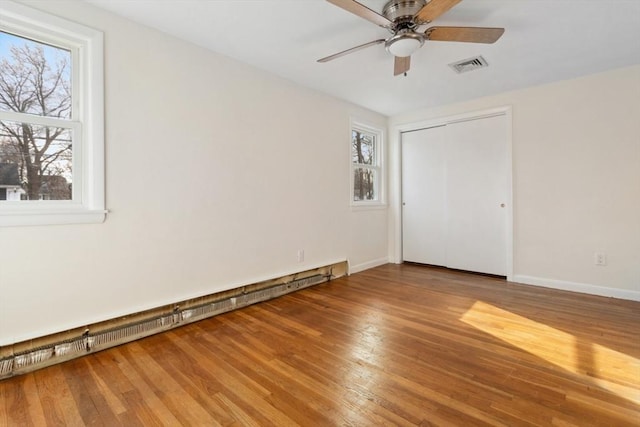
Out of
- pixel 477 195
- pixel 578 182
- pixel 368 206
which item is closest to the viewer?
pixel 578 182

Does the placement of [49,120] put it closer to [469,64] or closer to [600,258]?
[469,64]

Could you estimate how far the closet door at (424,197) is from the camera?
4414mm

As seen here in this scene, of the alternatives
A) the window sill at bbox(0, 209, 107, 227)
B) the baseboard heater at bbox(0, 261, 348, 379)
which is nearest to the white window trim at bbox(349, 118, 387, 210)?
the baseboard heater at bbox(0, 261, 348, 379)

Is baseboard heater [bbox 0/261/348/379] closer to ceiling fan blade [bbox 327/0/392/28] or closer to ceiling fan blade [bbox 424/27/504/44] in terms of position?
ceiling fan blade [bbox 327/0/392/28]

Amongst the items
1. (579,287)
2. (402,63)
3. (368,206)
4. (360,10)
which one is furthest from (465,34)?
(579,287)

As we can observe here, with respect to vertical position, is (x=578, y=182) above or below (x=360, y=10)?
below

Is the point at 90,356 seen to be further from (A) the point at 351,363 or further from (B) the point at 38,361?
(A) the point at 351,363

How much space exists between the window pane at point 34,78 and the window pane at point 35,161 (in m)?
0.12

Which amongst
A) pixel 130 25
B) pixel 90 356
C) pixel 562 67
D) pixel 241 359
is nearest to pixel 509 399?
pixel 241 359

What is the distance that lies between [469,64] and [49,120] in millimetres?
3549

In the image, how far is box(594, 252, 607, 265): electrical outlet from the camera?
3.17 metres

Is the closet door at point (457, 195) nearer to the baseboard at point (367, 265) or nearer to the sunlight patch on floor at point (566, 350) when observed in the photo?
the baseboard at point (367, 265)

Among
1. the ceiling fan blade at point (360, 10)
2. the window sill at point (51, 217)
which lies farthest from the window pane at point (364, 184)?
the window sill at point (51, 217)

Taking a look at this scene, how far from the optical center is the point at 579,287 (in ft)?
10.8
